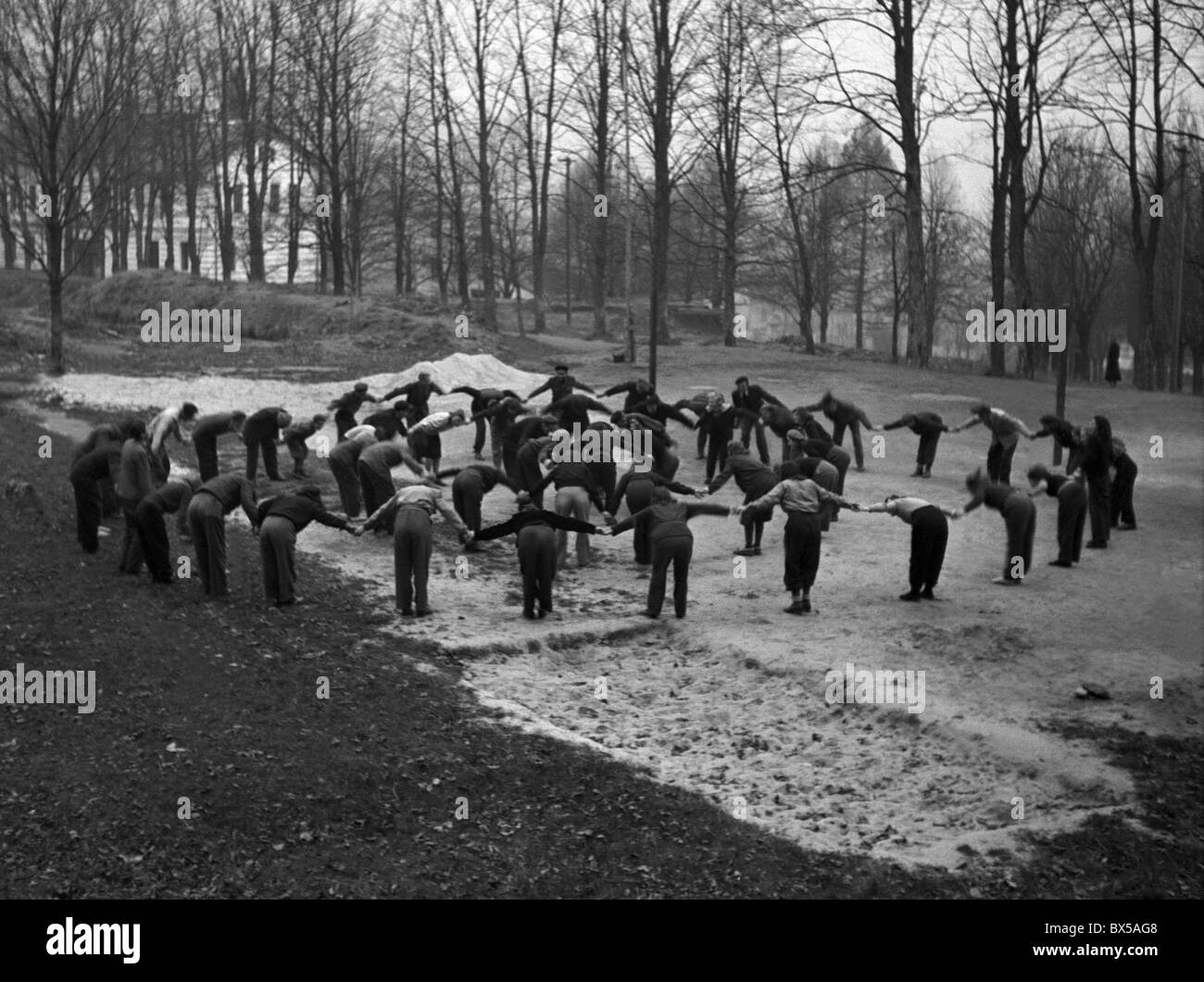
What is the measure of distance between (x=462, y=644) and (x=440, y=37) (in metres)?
38.9

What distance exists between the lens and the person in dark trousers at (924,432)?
24.8 meters

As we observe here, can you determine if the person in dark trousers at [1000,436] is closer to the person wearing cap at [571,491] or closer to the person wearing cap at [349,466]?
the person wearing cap at [571,491]

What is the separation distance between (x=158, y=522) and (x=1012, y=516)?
10953 mm

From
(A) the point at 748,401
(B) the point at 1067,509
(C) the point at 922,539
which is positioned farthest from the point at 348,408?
(B) the point at 1067,509

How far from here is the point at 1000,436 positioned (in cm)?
2330

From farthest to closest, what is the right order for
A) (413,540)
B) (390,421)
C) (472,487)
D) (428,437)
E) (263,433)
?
(390,421) → (428,437) → (263,433) → (472,487) → (413,540)

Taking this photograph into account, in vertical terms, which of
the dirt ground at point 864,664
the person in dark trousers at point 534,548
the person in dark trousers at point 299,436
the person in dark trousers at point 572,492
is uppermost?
the person in dark trousers at point 299,436

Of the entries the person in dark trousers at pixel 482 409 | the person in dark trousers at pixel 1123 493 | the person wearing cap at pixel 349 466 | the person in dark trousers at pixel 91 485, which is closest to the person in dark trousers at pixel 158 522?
the person in dark trousers at pixel 91 485

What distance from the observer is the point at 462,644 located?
16.4 metres

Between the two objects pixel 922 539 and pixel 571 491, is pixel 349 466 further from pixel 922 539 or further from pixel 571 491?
pixel 922 539

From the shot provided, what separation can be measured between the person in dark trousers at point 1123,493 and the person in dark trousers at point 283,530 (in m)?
11.9

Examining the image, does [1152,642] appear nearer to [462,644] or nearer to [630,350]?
[462,644]

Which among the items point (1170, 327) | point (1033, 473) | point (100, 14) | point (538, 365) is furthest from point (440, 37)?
point (1033, 473)
